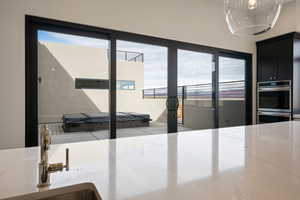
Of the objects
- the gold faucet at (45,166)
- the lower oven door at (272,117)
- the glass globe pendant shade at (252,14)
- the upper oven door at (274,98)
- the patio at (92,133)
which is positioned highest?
the glass globe pendant shade at (252,14)

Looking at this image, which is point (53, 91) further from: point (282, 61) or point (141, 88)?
point (282, 61)

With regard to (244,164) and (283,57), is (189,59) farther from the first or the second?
(244,164)

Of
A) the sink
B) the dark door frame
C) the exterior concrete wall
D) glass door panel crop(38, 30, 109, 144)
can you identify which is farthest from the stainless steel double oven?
the sink

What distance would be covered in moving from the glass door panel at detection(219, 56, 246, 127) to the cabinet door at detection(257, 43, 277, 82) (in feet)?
1.17

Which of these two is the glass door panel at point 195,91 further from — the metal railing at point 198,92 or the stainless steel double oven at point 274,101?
the stainless steel double oven at point 274,101

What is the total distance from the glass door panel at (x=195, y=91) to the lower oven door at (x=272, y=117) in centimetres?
120

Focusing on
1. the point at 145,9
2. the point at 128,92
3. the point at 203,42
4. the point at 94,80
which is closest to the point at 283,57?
the point at 203,42

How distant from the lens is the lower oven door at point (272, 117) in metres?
3.75

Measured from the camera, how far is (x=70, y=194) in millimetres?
702

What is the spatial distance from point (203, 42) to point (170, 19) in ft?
2.81

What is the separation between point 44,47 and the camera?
8.46 feet

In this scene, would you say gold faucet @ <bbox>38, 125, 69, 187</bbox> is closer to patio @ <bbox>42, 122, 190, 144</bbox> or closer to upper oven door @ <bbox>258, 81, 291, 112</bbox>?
patio @ <bbox>42, 122, 190, 144</bbox>

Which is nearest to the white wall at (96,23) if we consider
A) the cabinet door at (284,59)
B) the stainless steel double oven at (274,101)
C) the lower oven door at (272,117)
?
the cabinet door at (284,59)

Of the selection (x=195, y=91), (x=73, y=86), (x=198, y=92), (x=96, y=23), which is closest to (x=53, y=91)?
(x=73, y=86)
